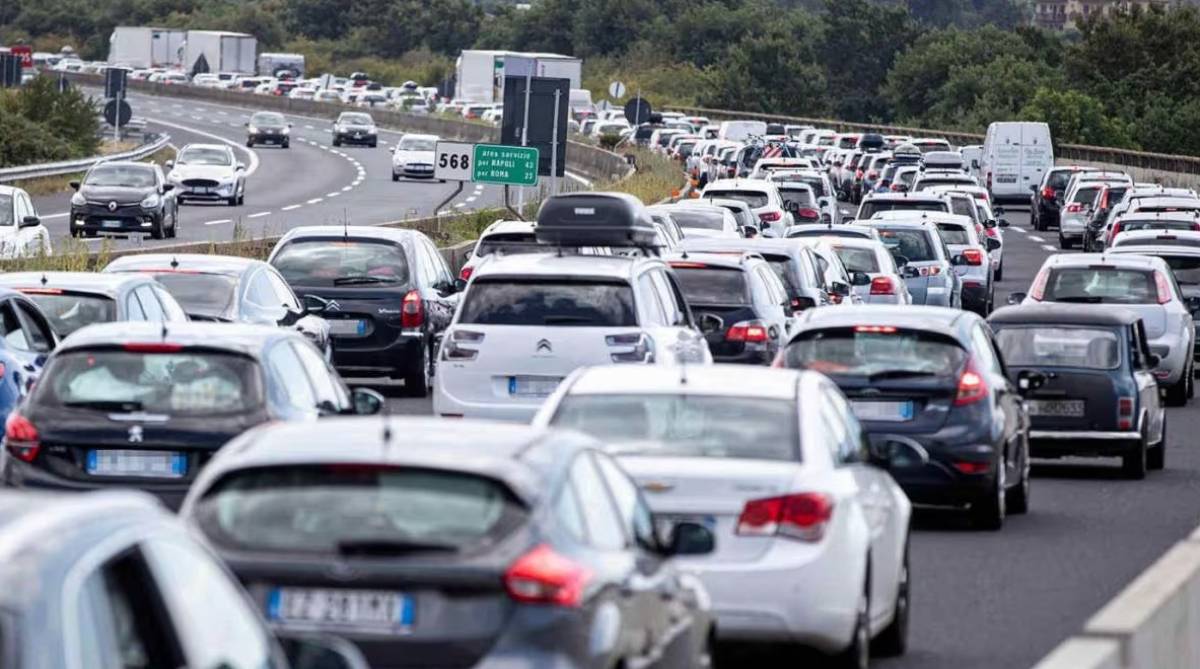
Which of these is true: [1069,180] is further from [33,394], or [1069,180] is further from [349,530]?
[349,530]

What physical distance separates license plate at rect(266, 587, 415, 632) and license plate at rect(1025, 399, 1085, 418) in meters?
13.8

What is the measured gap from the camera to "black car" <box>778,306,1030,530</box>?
55.1ft

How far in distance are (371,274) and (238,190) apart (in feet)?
129

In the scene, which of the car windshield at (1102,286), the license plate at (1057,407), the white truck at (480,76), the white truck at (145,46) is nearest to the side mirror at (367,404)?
the license plate at (1057,407)

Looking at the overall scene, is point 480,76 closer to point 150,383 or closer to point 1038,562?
point 1038,562

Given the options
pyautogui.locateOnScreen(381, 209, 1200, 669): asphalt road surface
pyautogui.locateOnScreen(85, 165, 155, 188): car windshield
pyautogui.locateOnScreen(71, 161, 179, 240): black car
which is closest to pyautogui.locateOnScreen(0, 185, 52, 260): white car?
pyautogui.locateOnScreen(71, 161, 179, 240): black car

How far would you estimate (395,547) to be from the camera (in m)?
7.77

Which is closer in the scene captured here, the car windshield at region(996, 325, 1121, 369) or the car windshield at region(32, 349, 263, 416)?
the car windshield at region(32, 349, 263, 416)

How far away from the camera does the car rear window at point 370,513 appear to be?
308 inches

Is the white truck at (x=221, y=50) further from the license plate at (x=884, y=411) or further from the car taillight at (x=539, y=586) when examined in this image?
the car taillight at (x=539, y=586)

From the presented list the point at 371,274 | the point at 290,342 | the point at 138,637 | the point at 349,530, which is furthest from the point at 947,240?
the point at 138,637

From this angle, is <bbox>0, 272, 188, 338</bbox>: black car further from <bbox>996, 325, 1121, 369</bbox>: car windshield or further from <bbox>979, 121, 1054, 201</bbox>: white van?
<bbox>979, 121, 1054, 201</bbox>: white van

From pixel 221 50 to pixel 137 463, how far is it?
146 metres

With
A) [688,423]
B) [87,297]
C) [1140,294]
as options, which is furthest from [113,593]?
[1140,294]
